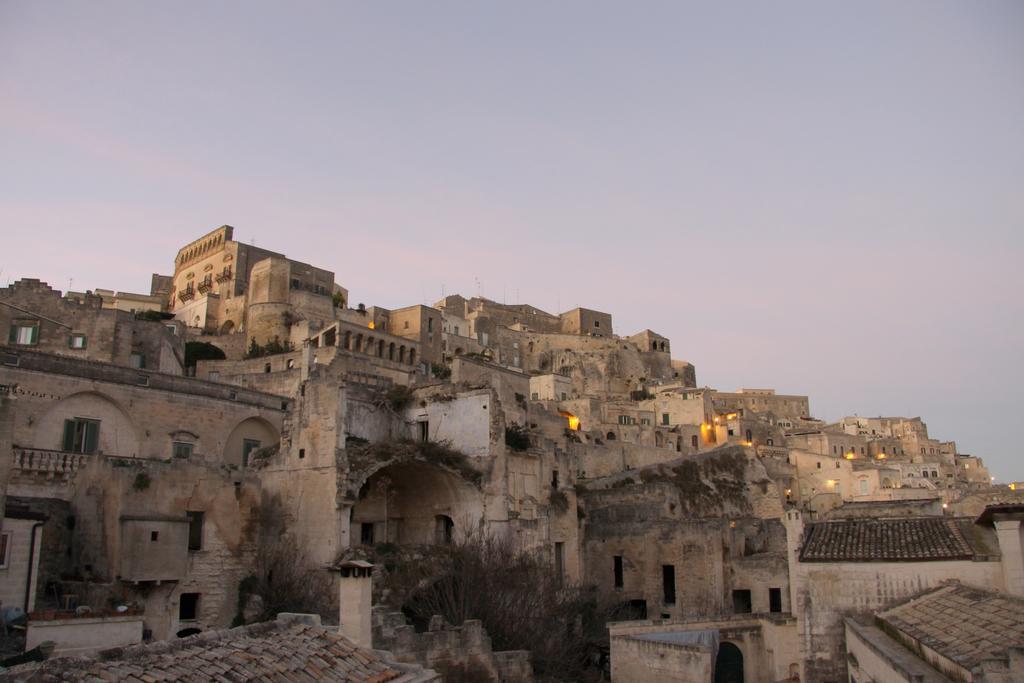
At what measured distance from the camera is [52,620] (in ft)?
59.4

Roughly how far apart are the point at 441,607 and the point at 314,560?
4.29 metres

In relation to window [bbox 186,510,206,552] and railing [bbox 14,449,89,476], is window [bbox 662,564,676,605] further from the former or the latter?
railing [bbox 14,449,89,476]

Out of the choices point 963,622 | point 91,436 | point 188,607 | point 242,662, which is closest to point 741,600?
point 963,622

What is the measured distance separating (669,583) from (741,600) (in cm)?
312

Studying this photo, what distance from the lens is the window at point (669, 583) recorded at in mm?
37812

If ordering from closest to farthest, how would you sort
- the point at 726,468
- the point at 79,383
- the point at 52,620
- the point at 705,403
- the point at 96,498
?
1. the point at 52,620
2. the point at 96,498
3. the point at 79,383
4. the point at 726,468
5. the point at 705,403

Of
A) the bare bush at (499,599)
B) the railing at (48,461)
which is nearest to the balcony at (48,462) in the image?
the railing at (48,461)

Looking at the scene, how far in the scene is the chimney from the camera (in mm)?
15844

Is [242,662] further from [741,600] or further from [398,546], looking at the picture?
[741,600]

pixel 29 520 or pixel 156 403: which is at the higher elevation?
pixel 156 403

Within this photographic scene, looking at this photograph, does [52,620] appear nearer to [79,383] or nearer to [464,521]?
[79,383]

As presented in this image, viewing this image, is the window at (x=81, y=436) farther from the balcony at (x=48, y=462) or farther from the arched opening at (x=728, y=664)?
the arched opening at (x=728, y=664)

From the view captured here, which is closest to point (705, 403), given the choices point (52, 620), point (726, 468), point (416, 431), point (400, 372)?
point (726, 468)

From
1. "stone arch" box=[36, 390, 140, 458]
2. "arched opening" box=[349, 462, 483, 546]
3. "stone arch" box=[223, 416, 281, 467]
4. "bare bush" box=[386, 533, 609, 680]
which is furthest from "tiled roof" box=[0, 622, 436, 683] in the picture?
"stone arch" box=[223, 416, 281, 467]
